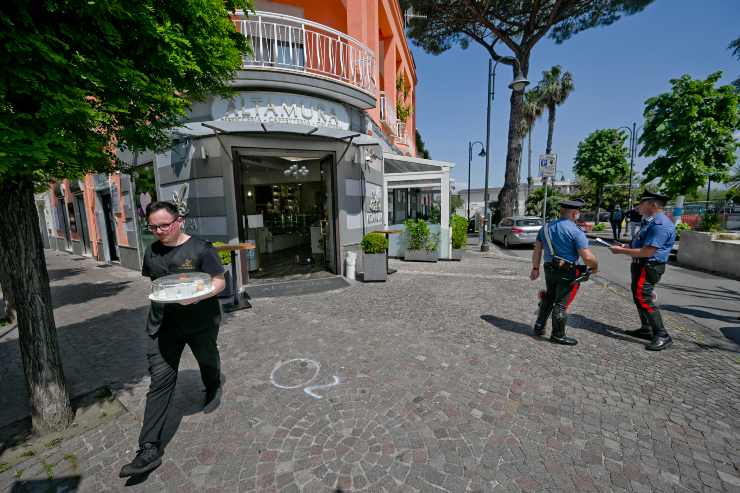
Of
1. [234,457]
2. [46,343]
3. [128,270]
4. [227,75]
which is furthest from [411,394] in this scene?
[128,270]

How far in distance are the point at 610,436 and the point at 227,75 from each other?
469 centimetres

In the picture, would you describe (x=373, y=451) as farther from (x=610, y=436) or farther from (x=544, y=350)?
(x=544, y=350)

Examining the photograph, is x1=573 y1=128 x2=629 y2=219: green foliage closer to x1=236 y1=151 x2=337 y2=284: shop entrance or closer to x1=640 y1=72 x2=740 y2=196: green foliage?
x1=640 y1=72 x2=740 y2=196: green foliage

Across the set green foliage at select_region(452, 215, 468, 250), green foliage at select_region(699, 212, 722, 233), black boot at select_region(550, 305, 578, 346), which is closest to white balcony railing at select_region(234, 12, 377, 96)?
green foliage at select_region(452, 215, 468, 250)

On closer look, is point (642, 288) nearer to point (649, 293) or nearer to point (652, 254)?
point (649, 293)

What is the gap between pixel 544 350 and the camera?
3840mm

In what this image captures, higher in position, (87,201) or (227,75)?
(227,75)

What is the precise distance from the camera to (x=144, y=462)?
2105mm

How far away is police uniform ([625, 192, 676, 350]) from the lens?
376 centimetres

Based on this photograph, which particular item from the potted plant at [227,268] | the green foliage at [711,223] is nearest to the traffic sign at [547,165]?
the green foliage at [711,223]

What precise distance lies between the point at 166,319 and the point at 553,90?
123 ft

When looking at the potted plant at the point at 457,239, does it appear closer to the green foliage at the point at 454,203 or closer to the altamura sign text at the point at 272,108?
the altamura sign text at the point at 272,108

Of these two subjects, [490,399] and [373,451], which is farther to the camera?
[490,399]

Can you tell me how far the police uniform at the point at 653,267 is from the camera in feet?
12.3
